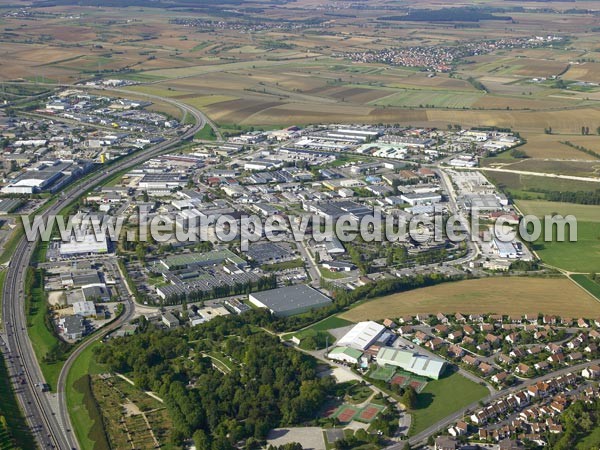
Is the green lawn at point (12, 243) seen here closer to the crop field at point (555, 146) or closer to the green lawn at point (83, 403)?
the green lawn at point (83, 403)

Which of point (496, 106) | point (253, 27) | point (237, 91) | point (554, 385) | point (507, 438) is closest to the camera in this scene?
point (507, 438)

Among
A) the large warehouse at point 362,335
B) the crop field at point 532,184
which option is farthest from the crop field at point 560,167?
the large warehouse at point 362,335

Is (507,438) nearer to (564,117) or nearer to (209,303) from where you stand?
(209,303)

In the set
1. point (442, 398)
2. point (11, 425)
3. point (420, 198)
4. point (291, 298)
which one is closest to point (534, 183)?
A: point (420, 198)

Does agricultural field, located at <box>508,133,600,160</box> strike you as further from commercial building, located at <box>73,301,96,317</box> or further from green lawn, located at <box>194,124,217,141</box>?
commercial building, located at <box>73,301,96,317</box>

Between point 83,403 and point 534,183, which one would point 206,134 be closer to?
point 534,183

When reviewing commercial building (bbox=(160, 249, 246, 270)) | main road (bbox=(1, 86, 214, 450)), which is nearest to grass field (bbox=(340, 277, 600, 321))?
commercial building (bbox=(160, 249, 246, 270))

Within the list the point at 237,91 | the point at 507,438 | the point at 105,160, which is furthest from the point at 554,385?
the point at 237,91
